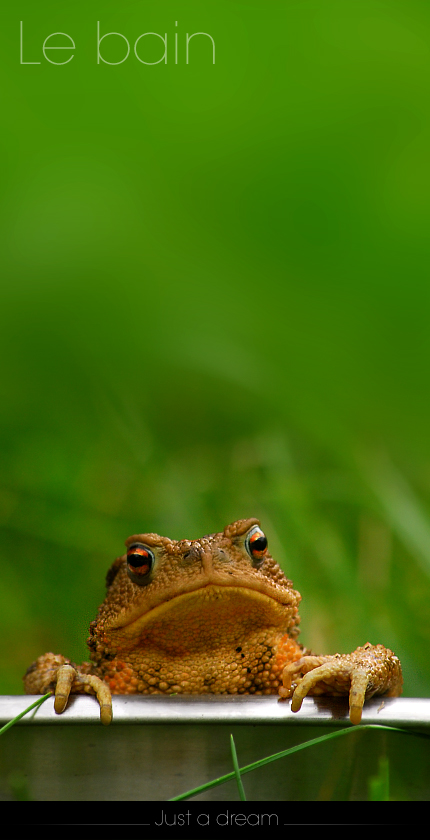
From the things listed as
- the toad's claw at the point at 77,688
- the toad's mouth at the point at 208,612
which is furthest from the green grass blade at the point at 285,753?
the toad's mouth at the point at 208,612

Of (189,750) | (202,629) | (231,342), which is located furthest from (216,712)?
(231,342)

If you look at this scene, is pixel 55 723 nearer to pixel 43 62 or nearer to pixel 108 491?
pixel 108 491

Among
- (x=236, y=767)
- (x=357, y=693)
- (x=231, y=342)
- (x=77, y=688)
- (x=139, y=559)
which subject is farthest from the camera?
(x=231, y=342)

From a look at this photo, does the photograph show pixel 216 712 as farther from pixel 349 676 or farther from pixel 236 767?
pixel 349 676

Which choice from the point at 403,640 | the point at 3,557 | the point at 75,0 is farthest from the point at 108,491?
the point at 75,0

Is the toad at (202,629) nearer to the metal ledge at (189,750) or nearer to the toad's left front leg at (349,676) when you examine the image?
the toad's left front leg at (349,676)

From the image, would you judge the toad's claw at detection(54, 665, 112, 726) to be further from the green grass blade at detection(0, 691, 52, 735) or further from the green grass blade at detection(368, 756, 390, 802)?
the green grass blade at detection(368, 756, 390, 802)

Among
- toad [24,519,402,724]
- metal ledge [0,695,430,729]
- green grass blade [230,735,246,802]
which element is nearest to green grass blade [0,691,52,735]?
metal ledge [0,695,430,729]
